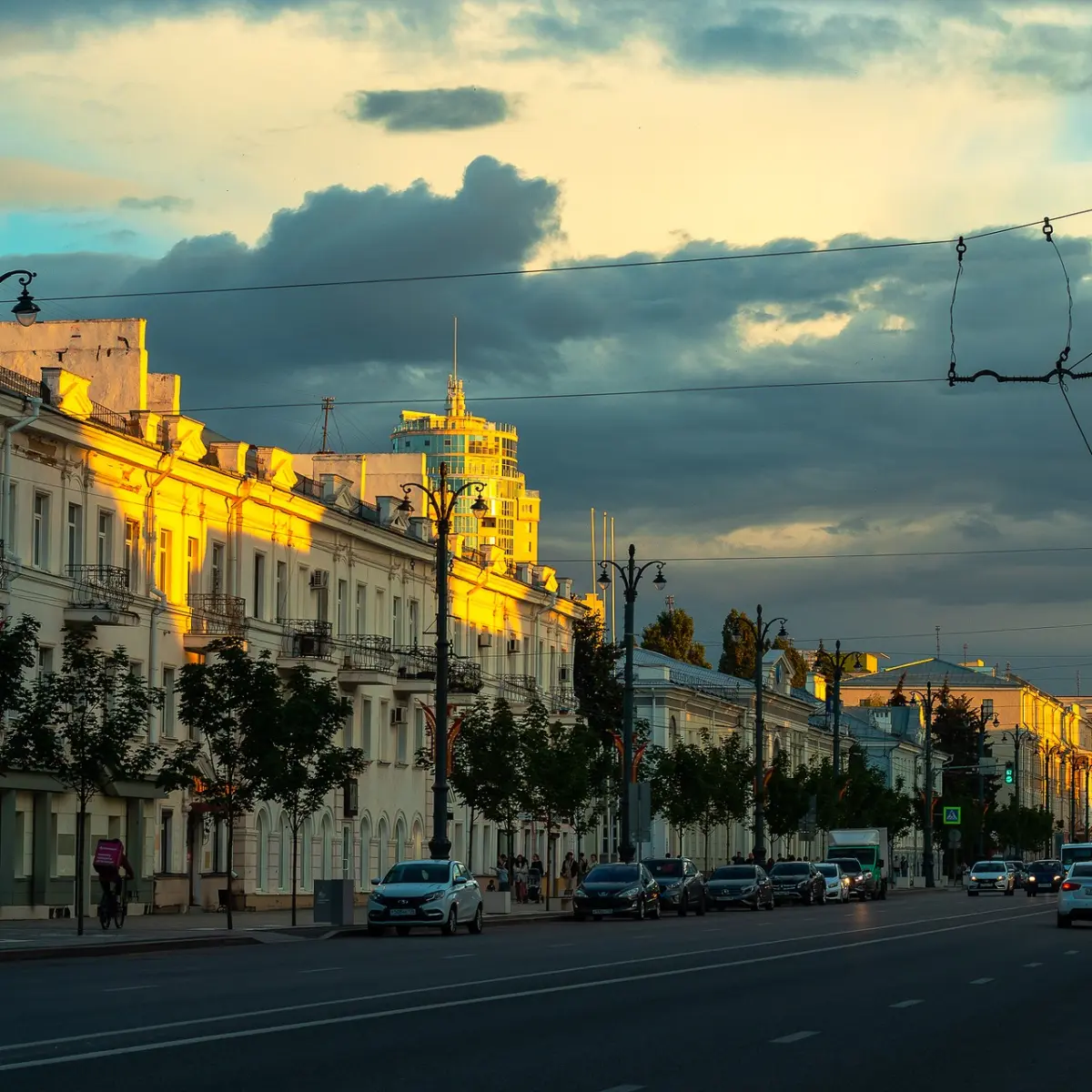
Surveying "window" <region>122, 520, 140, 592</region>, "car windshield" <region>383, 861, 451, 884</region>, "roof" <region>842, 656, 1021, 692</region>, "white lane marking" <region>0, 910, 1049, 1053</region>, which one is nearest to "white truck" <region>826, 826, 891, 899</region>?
"white lane marking" <region>0, 910, 1049, 1053</region>

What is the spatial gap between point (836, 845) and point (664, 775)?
11804 mm

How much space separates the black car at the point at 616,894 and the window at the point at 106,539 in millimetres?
13868

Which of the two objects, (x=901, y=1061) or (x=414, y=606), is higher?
(x=414, y=606)

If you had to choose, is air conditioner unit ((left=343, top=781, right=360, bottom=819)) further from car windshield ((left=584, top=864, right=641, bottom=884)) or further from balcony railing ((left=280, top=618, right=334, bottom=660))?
car windshield ((left=584, top=864, right=641, bottom=884))

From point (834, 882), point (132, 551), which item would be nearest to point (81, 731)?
point (132, 551)

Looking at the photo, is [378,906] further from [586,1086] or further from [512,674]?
[512,674]

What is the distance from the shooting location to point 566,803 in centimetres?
6206

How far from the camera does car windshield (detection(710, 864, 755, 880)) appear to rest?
210 feet

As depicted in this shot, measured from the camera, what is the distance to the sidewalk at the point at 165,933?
31852 millimetres

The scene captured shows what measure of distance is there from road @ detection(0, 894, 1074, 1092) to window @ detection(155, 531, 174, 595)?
20.6m

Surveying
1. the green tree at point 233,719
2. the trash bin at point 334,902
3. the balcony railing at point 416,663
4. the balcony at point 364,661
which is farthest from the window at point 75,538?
the balcony railing at point 416,663

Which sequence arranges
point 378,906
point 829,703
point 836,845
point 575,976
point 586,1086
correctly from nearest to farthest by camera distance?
point 586,1086, point 575,976, point 378,906, point 836,845, point 829,703

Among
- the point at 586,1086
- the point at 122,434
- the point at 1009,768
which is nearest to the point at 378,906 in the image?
the point at 122,434

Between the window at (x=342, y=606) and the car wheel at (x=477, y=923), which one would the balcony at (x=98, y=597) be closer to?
the car wheel at (x=477, y=923)
